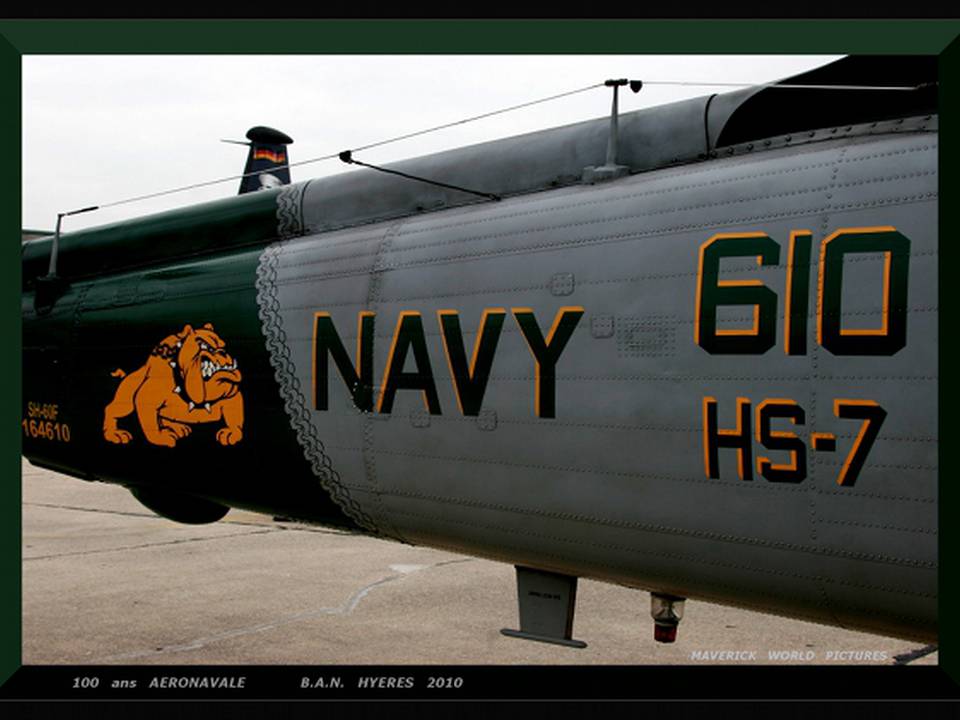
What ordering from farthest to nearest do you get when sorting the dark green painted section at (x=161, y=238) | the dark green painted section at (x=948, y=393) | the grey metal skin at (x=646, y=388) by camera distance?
the dark green painted section at (x=161, y=238) < the grey metal skin at (x=646, y=388) < the dark green painted section at (x=948, y=393)

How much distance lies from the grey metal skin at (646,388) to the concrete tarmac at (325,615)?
257 centimetres

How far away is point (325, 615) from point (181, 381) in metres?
3.17

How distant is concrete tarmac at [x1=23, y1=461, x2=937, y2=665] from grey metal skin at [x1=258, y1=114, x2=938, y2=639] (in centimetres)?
257

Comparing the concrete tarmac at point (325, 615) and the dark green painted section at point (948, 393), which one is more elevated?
the dark green painted section at point (948, 393)

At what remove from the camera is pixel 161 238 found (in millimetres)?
8227

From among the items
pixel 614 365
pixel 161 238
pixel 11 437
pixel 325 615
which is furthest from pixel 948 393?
pixel 325 615

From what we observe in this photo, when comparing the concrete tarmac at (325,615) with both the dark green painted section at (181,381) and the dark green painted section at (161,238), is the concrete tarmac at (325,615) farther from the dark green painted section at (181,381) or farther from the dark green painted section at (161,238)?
the dark green painted section at (161,238)

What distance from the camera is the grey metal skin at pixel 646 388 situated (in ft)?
13.4

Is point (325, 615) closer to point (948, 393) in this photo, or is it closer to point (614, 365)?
point (614, 365)

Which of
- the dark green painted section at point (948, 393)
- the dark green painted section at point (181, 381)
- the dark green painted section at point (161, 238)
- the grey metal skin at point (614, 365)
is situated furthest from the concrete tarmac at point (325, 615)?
the dark green painted section at point (161, 238)

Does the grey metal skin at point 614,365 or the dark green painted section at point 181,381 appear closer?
the grey metal skin at point 614,365

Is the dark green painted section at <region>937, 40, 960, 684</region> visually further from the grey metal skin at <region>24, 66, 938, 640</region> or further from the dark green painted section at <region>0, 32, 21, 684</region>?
the dark green painted section at <region>0, 32, 21, 684</region>
